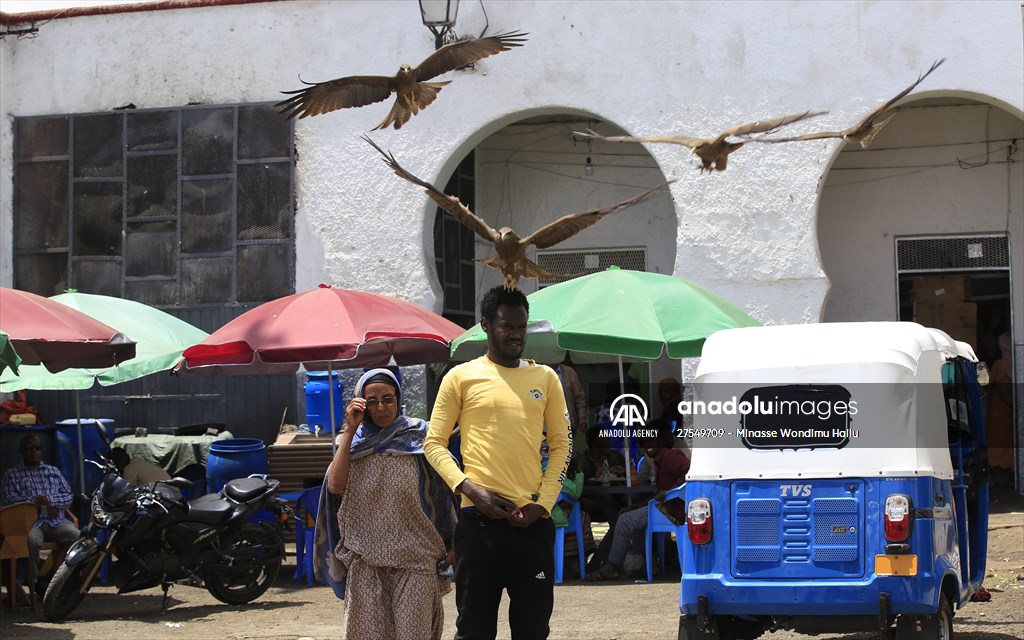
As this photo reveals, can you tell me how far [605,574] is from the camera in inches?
434

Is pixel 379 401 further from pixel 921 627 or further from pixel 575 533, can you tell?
pixel 575 533

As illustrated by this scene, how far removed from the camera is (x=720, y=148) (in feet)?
26.4

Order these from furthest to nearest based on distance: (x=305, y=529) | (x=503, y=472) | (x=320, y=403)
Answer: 1. (x=320, y=403)
2. (x=305, y=529)
3. (x=503, y=472)

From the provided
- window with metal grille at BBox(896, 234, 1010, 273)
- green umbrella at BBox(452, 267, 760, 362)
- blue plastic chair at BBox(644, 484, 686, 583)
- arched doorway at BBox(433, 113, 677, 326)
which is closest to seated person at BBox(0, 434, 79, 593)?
green umbrella at BBox(452, 267, 760, 362)

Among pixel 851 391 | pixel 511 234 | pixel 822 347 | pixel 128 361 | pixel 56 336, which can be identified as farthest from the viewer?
pixel 128 361

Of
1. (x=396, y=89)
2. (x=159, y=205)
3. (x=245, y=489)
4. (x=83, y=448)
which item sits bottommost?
(x=245, y=489)

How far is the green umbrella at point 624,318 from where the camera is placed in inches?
397

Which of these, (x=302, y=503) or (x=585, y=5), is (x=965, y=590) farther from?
(x=585, y=5)

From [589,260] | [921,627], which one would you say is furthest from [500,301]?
[589,260]

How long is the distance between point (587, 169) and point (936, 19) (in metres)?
4.09

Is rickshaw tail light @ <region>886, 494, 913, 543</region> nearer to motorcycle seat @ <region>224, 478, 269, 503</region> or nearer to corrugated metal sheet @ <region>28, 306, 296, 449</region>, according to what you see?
motorcycle seat @ <region>224, 478, 269, 503</region>

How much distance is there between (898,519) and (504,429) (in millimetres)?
2248

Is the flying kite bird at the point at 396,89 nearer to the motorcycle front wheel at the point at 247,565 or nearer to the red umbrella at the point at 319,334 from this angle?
the red umbrella at the point at 319,334

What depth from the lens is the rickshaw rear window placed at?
6766 mm
